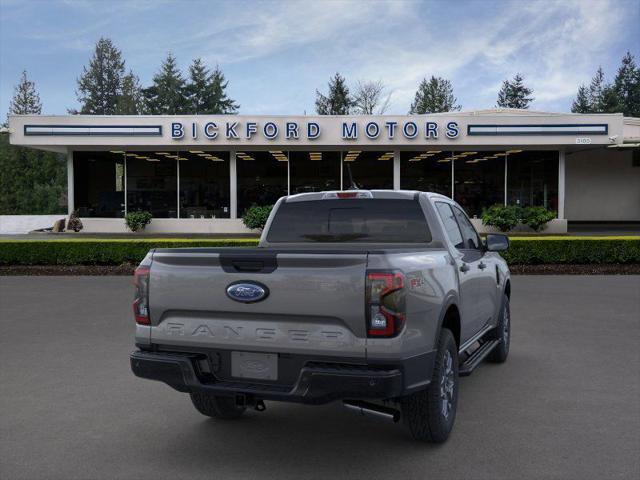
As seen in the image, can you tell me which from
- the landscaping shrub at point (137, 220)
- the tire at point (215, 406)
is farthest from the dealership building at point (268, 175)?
the tire at point (215, 406)

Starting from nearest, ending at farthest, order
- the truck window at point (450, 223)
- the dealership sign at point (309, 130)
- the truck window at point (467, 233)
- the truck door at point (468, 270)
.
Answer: the truck door at point (468, 270)
the truck window at point (450, 223)
the truck window at point (467, 233)
the dealership sign at point (309, 130)

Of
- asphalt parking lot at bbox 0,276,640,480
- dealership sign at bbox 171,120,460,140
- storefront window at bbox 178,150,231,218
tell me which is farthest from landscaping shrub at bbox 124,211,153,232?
Answer: asphalt parking lot at bbox 0,276,640,480

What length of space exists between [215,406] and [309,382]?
4.87 ft

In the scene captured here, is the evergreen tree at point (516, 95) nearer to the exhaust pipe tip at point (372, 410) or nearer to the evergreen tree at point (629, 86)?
the evergreen tree at point (629, 86)

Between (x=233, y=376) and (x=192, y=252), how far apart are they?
0.85 m

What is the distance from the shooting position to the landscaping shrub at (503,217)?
25.0m

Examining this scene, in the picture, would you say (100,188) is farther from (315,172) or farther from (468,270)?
(468,270)

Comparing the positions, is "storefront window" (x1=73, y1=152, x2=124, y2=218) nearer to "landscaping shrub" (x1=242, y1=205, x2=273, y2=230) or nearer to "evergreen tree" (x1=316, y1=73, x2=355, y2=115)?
"landscaping shrub" (x1=242, y1=205, x2=273, y2=230)

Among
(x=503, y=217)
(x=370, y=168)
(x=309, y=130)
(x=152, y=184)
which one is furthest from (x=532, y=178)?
(x=152, y=184)

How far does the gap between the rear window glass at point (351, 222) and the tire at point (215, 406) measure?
1479mm

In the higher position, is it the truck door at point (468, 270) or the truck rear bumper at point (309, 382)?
the truck door at point (468, 270)

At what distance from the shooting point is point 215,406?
491cm

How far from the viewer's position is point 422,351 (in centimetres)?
394

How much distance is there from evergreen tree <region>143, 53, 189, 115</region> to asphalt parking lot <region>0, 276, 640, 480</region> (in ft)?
219
